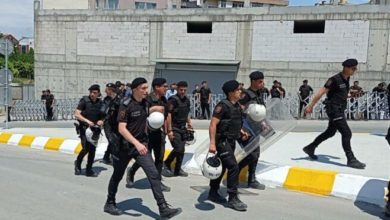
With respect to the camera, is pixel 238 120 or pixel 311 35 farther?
pixel 311 35

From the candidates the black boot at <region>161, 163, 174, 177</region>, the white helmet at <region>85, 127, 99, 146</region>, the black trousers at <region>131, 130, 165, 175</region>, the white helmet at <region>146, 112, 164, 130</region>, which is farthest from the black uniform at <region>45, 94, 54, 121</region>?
the white helmet at <region>146, 112, 164, 130</region>

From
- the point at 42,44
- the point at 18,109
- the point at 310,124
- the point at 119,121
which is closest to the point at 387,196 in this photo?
the point at 119,121

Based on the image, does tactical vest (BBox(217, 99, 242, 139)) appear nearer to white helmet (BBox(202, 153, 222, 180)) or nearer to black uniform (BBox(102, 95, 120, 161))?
white helmet (BBox(202, 153, 222, 180))

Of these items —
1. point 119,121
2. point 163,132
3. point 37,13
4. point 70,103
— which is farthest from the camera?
point 37,13

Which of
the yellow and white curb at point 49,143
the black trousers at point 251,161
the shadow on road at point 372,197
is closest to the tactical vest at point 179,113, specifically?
the black trousers at point 251,161

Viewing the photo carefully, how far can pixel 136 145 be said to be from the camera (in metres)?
4.86

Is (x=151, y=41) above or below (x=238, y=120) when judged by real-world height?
above

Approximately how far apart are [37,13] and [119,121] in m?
24.1

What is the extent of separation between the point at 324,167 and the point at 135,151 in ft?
11.9

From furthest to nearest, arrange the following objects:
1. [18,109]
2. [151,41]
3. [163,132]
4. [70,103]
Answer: [151,41], [18,109], [70,103], [163,132]

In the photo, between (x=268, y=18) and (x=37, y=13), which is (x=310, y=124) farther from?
(x=37, y=13)

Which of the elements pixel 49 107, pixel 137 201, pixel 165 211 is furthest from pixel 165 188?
pixel 49 107

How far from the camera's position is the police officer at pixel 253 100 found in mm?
5988

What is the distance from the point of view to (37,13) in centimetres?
2652
